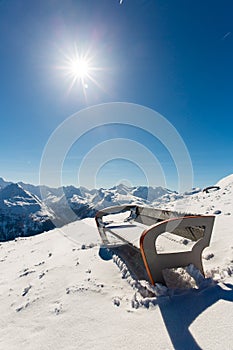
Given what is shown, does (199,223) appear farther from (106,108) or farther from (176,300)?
(106,108)

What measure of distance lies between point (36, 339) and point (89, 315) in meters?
0.65

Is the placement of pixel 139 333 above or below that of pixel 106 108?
below

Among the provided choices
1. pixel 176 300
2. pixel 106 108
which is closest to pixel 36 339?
pixel 176 300

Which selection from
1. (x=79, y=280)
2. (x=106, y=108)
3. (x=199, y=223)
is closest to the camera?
(x=199, y=223)

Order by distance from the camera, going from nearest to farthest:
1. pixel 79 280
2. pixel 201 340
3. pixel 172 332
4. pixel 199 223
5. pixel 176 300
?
pixel 201 340, pixel 172 332, pixel 176 300, pixel 199 223, pixel 79 280

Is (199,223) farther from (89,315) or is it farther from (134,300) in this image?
(89,315)

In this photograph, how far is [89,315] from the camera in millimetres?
2580

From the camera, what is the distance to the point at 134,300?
2.68 m

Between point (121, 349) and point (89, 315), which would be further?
point (89, 315)

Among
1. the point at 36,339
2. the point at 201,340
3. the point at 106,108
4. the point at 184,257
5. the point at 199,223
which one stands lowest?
the point at 36,339

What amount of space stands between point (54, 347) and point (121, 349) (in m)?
0.75

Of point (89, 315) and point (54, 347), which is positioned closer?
point (54, 347)

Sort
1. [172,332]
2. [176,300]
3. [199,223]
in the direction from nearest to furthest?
[172,332], [176,300], [199,223]

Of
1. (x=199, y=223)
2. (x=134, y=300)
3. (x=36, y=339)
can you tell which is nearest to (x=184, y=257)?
(x=199, y=223)
